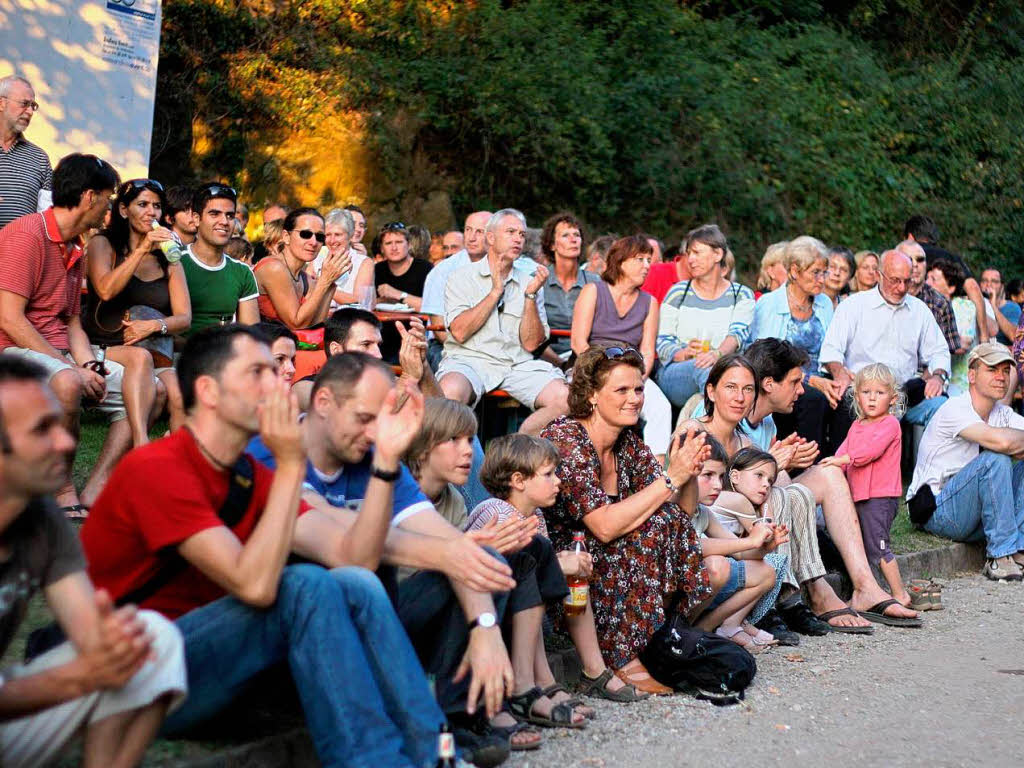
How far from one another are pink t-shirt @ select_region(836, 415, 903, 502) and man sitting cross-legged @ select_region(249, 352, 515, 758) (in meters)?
4.04

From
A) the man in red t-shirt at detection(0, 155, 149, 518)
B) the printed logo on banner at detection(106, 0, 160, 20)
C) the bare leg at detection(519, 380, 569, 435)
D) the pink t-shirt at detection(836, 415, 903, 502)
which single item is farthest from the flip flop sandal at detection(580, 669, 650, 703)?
the printed logo on banner at detection(106, 0, 160, 20)

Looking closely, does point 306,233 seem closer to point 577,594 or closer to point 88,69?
point 88,69

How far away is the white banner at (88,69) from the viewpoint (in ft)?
32.3

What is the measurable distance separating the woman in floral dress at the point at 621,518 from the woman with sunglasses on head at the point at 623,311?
2.42 meters

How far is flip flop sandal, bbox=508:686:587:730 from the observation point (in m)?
5.14

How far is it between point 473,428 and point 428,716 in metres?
1.59

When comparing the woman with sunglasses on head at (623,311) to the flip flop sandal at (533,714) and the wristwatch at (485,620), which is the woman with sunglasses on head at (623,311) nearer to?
the flip flop sandal at (533,714)

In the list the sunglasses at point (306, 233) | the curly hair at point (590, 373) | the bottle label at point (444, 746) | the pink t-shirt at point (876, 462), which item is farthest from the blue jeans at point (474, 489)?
the pink t-shirt at point (876, 462)

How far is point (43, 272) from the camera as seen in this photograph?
6262mm

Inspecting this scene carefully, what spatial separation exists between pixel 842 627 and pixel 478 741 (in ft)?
11.1

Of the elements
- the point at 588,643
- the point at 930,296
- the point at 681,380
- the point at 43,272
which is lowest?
the point at 588,643

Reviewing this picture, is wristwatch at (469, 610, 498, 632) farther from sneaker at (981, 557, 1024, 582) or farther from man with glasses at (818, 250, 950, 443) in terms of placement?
man with glasses at (818, 250, 950, 443)

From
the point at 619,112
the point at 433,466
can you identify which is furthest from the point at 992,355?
the point at 619,112

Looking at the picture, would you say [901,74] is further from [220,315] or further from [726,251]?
[220,315]
